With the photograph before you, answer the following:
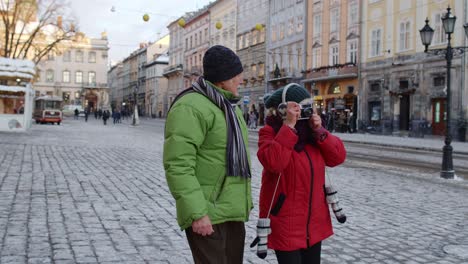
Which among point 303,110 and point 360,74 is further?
point 360,74

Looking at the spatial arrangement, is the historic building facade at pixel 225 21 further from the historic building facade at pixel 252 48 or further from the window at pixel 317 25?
the window at pixel 317 25

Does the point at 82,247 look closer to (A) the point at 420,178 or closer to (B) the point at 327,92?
(A) the point at 420,178

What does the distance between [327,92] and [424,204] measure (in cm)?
3394

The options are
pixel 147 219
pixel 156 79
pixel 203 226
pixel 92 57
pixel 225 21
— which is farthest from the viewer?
pixel 156 79

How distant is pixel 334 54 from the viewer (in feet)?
136

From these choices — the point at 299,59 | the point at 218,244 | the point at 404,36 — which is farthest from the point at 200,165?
the point at 299,59

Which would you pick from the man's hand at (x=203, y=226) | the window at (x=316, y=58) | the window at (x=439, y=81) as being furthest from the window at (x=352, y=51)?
the man's hand at (x=203, y=226)

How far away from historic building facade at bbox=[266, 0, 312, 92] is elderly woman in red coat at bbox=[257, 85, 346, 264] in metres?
42.5

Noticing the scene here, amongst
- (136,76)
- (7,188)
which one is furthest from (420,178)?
(136,76)

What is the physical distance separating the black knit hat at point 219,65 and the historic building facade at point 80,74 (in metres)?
96.4

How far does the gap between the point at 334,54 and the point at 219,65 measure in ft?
130

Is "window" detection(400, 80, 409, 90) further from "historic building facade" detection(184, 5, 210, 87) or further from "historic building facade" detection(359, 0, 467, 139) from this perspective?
"historic building facade" detection(184, 5, 210, 87)

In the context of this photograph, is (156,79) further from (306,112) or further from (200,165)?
(200,165)

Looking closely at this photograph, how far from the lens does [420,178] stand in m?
12.4
